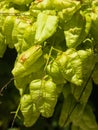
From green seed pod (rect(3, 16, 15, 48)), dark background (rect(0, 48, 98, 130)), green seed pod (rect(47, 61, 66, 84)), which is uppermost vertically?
green seed pod (rect(3, 16, 15, 48))

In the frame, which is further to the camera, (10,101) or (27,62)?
(10,101)

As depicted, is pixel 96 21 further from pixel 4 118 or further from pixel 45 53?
pixel 4 118

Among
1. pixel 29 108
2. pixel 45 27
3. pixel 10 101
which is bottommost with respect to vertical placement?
pixel 10 101

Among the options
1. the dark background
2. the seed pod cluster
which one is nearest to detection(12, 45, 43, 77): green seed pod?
the seed pod cluster

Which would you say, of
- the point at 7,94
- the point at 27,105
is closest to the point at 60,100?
the point at 27,105

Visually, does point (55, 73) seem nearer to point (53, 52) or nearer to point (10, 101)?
point (53, 52)

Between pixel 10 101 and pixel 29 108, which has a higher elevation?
pixel 29 108

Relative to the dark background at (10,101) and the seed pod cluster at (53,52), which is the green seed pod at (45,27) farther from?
the dark background at (10,101)

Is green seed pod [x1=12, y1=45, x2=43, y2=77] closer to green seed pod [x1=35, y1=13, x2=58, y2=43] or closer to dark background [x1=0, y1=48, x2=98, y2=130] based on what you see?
green seed pod [x1=35, y1=13, x2=58, y2=43]

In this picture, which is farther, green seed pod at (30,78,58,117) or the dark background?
the dark background

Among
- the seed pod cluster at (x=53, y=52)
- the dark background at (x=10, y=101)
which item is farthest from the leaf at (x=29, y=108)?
the dark background at (x=10, y=101)

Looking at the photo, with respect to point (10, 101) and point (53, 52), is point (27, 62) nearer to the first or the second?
point (53, 52)

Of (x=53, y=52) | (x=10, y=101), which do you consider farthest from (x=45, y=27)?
(x=10, y=101)
